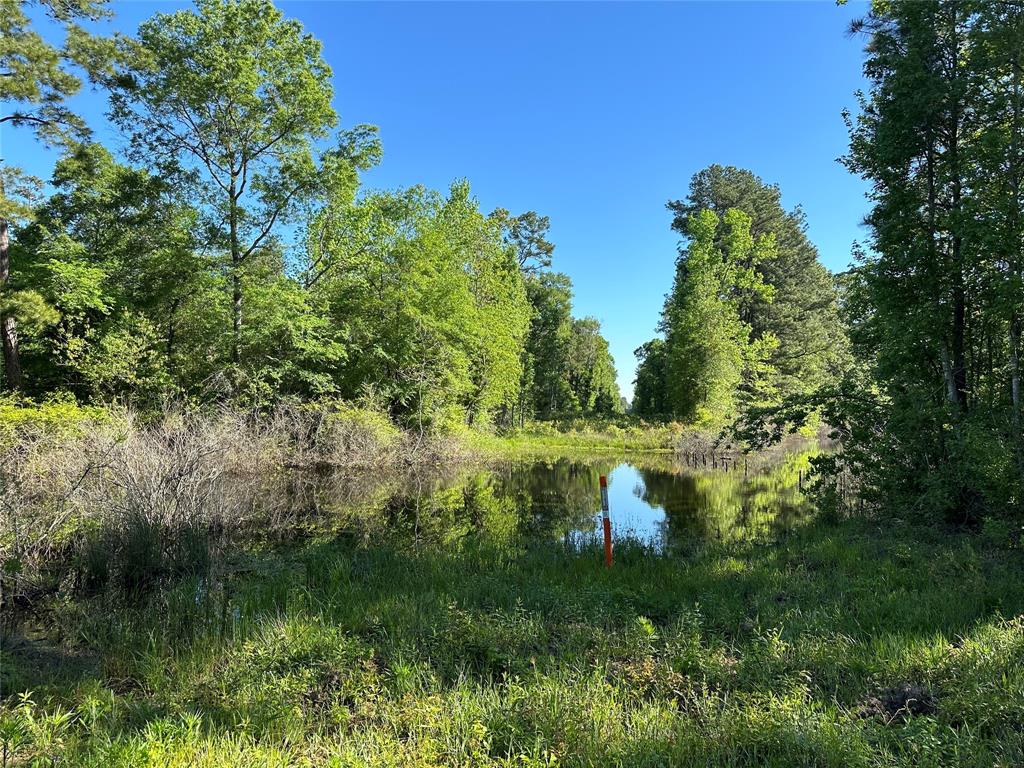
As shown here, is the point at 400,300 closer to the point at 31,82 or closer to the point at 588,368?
the point at 31,82

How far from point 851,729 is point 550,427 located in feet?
123

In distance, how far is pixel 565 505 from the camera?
47.6 feet

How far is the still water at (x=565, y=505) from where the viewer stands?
10.6 meters

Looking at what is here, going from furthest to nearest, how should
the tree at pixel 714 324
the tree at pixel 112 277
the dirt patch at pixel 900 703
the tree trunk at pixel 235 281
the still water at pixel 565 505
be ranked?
the tree at pixel 714 324 → the tree trunk at pixel 235 281 → the tree at pixel 112 277 → the still water at pixel 565 505 → the dirt patch at pixel 900 703

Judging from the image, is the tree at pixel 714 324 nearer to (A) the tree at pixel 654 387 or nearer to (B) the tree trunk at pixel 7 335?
(A) the tree at pixel 654 387

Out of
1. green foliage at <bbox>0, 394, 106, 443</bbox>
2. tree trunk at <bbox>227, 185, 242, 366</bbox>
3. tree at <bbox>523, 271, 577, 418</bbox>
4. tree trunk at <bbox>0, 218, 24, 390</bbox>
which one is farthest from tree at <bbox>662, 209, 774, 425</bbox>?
tree trunk at <bbox>0, 218, 24, 390</bbox>

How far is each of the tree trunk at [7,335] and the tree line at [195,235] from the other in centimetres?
6

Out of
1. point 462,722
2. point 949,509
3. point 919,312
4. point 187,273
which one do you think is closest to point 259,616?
point 462,722

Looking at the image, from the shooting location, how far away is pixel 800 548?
7738mm

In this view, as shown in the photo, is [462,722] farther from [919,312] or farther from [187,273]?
[187,273]

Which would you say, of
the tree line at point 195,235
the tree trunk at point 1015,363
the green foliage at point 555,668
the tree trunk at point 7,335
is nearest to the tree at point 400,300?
the tree line at point 195,235

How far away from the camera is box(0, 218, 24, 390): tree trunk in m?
15.0

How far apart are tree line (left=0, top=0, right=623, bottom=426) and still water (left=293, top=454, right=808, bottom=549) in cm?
680

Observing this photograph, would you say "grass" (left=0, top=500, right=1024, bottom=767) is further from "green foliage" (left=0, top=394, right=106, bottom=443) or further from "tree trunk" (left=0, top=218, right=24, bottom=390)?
"tree trunk" (left=0, top=218, right=24, bottom=390)
